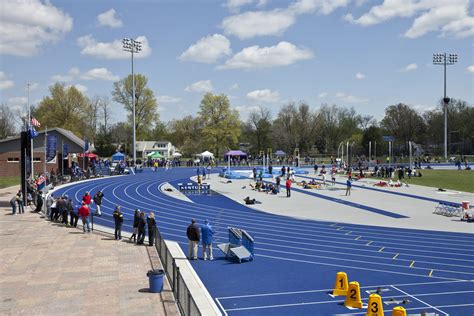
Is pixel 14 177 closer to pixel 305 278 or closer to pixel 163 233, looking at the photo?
pixel 163 233

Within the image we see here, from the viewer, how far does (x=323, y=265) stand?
16422 millimetres

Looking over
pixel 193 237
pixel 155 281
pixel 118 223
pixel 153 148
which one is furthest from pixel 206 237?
pixel 153 148

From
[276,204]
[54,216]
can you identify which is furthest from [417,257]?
[54,216]

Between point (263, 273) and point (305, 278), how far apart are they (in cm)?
134

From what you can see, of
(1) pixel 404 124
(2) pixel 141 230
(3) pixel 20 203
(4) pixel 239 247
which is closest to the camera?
(4) pixel 239 247

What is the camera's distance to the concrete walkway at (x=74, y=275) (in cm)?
1177

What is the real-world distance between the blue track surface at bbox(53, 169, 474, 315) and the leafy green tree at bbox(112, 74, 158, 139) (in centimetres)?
5842

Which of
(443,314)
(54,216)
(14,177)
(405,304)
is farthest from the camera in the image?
(14,177)

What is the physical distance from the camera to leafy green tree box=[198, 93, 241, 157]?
94.8 meters

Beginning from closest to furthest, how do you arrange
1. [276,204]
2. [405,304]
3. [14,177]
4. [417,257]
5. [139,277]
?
1. [405,304]
2. [139,277]
3. [417,257]
4. [276,204]
5. [14,177]

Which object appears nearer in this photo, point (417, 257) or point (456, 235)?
point (417, 257)

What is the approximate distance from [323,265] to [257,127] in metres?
98.6

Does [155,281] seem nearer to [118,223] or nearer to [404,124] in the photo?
[118,223]

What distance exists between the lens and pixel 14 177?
55625 mm
